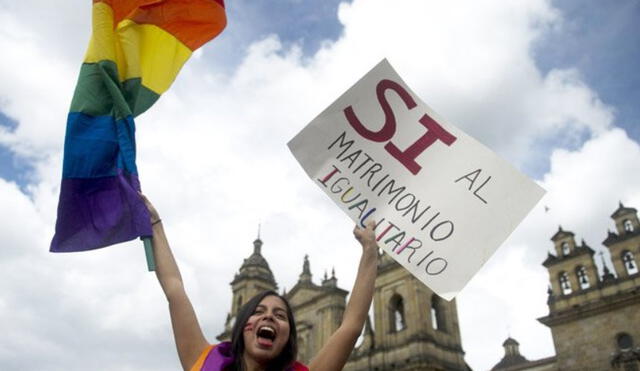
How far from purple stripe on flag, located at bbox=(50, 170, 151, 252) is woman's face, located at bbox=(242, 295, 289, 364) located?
1.15m

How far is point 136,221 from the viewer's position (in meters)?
3.11

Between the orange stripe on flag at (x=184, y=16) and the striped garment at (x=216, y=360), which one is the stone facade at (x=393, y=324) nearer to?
the orange stripe on flag at (x=184, y=16)

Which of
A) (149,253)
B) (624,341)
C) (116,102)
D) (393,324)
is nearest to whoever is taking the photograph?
(149,253)

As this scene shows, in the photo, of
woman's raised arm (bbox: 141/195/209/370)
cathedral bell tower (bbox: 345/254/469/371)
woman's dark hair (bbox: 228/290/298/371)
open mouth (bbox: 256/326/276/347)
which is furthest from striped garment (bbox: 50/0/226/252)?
cathedral bell tower (bbox: 345/254/469/371)

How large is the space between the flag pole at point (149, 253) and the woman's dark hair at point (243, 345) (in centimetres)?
61

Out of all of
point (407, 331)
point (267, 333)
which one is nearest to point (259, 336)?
point (267, 333)

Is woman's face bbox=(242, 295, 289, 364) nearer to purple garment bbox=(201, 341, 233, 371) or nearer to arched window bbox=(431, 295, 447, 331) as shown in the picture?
purple garment bbox=(201, 341, 233, 371)

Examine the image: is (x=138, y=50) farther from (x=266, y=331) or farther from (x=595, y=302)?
(x=595, y=302)

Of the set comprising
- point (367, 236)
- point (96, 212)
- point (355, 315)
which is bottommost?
point (355, 315)

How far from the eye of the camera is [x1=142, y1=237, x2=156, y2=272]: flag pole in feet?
9.08

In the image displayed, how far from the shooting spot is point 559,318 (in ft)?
80.5

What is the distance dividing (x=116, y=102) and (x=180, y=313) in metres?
1.88

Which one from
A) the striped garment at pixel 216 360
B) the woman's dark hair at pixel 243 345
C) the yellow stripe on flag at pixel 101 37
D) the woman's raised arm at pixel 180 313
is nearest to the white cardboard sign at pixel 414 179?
the woman's dark hair at pixel 243 345

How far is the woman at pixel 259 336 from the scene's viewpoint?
7.45 ft
